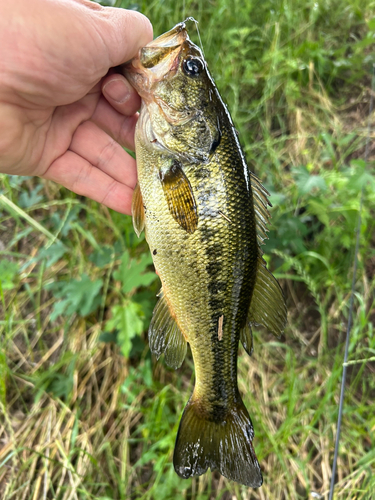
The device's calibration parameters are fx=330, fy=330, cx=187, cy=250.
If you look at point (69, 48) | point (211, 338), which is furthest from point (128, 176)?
point (211, 338)

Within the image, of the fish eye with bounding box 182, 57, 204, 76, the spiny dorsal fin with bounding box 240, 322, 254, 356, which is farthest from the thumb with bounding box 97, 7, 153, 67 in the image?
the spiny dorsal fin with bounding box 240, 322, 254, 356

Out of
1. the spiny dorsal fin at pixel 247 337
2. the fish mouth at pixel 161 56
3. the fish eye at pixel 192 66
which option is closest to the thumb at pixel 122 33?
the fish mouth at pixel 161 56

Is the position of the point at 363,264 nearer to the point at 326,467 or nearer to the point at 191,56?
the point at 326,467

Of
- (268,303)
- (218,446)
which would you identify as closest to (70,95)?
(268,303)

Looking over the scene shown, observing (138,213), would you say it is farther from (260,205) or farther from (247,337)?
(247,337)

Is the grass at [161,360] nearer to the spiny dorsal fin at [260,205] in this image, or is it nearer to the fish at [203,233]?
the fish at [203,233]
